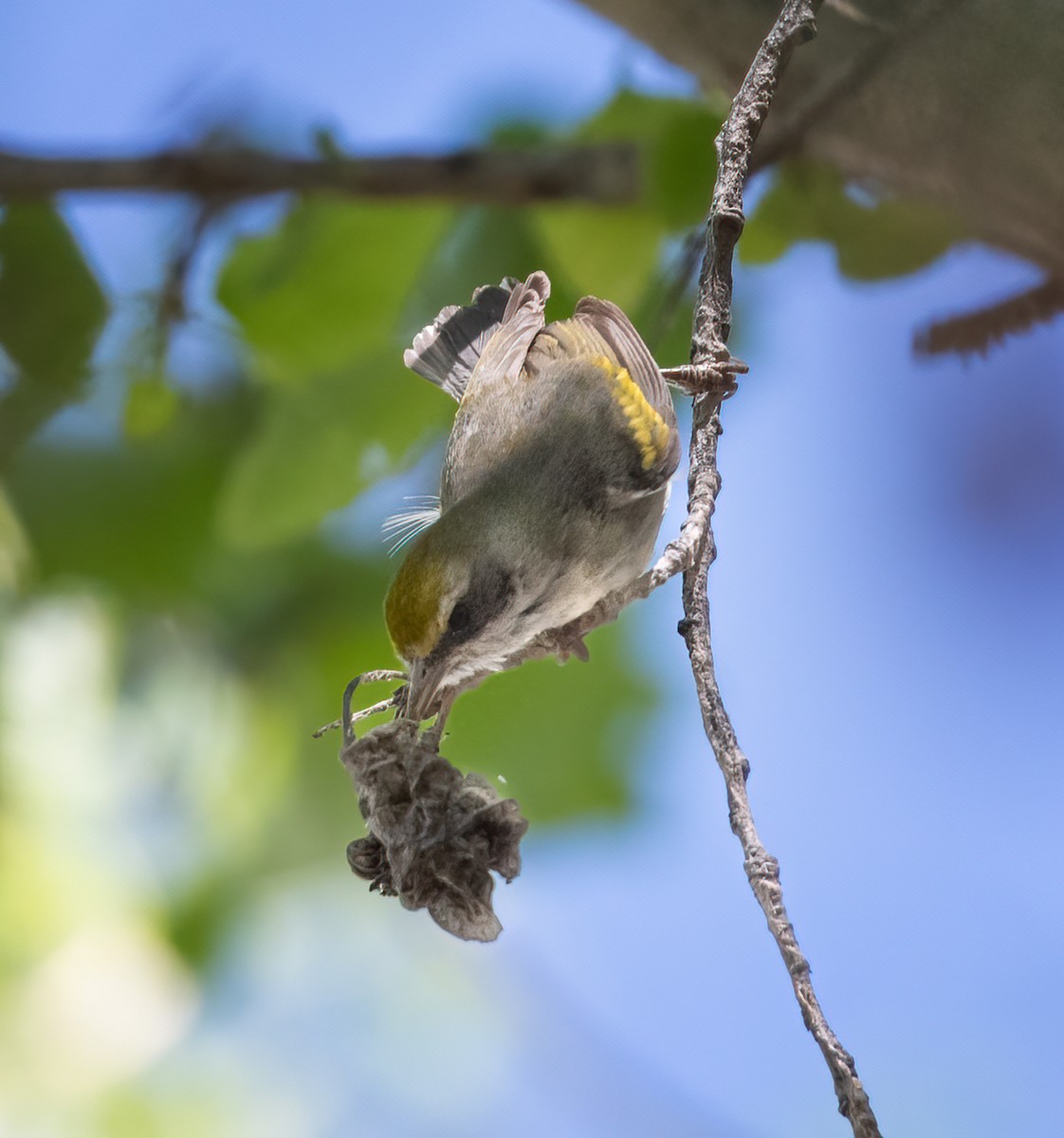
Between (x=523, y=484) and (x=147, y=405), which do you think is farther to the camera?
(x=147, y=405)

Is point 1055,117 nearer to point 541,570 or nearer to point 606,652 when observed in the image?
point 541,570

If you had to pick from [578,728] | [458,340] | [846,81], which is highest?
[458,340]

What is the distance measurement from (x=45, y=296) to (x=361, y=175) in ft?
2.15

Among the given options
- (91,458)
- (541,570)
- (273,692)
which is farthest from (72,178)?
(541,570)

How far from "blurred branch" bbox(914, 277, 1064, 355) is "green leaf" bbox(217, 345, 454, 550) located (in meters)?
0.92

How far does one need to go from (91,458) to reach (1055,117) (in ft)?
6.60

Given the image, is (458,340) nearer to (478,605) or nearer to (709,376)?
(478,605)

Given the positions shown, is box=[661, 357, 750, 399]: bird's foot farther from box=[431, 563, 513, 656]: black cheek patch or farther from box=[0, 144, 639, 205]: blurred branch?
box=[0, 144, 639, 205]: blurred branch

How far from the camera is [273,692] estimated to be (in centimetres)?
268

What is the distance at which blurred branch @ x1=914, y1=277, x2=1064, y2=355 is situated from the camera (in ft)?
6.19

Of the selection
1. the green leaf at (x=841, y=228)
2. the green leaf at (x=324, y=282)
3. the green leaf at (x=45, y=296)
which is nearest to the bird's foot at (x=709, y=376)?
the green leaf at (x=841, y=228)

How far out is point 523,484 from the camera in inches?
69.4

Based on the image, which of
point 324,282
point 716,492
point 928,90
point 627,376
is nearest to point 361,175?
point 324,282

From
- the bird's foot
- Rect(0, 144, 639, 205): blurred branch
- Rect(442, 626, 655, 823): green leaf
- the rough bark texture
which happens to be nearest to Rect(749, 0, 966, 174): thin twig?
the rough bark texture
